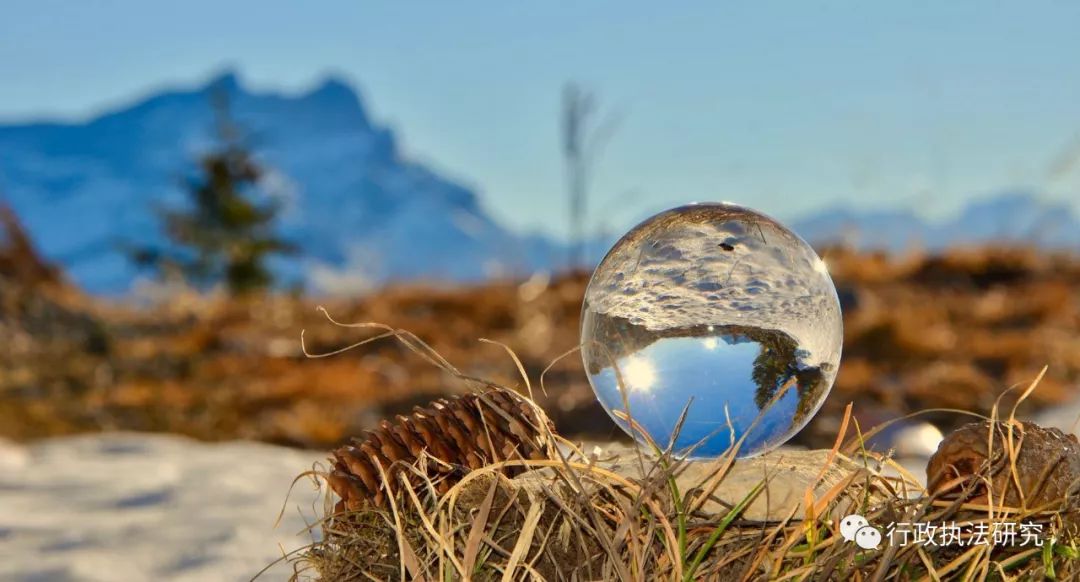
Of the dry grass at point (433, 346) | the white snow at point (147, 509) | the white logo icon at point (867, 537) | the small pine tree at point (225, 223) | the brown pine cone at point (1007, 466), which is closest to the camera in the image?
the white logo icon at point (867, 537)

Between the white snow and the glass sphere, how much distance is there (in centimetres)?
120

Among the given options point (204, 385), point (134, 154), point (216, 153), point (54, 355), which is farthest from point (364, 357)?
point (134, 154)

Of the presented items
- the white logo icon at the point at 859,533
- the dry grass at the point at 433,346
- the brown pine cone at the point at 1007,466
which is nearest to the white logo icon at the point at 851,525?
the white logo icon at the point at 859,533

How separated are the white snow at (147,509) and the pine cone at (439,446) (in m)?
0.92

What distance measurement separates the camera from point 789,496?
186 cm

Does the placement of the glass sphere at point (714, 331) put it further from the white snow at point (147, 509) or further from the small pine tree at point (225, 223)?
the small pine tree at point (225, 223)

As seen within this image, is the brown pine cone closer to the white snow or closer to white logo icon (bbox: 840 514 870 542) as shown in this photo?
white logo icon (bbox: 840 514 870 542)

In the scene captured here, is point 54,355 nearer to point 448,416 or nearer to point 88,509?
point 88,509

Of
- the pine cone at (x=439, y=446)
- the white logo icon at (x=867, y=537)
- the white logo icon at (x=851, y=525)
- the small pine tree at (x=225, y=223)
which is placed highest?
the pine cone at (x=439, y=446)

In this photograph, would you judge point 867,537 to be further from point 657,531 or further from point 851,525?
point 657,531

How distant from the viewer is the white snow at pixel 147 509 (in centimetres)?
357

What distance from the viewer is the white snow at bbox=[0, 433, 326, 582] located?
11.7ft

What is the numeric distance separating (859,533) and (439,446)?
2.57 feet

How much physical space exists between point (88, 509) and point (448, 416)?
335 centimetres
